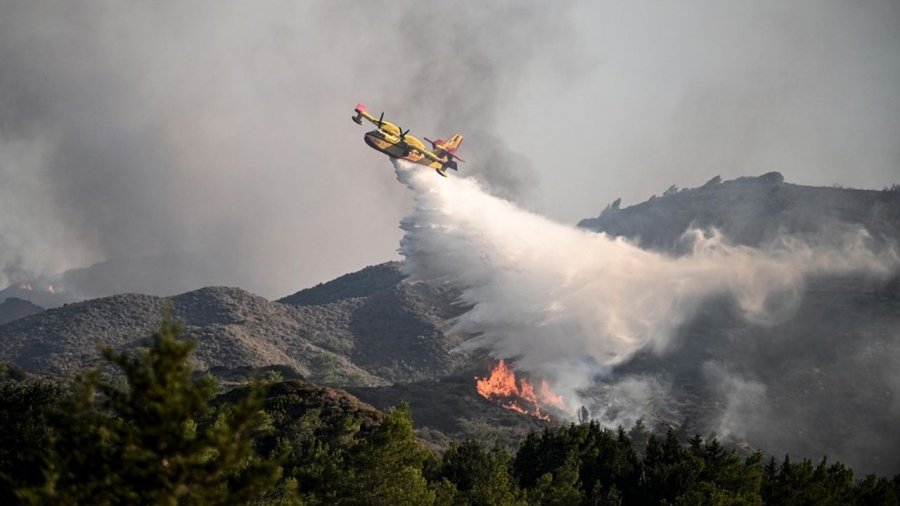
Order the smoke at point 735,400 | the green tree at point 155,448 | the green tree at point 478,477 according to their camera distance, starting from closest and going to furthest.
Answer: the green tree at point 155,448
the green tree at point 478,477
the smoke at point 735,400

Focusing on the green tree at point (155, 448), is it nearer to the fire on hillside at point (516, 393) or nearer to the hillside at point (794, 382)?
the fire on hillside at point (516, 393)

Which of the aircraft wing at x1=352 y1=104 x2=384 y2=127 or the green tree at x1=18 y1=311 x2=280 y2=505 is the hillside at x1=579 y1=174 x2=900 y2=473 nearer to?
the aircraft wing at x1=352 y1=104 x2=384 y2=127

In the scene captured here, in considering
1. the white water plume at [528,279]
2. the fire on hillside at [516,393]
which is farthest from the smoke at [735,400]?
the fire on hillside at [516,393]

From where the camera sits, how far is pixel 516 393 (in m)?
153

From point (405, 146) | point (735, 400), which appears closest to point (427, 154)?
point (405, 146)

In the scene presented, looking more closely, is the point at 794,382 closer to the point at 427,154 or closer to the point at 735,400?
the point at 735,400

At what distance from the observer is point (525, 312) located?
441ft

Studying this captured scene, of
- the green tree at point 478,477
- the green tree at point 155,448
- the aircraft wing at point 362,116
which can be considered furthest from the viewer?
the aircraft wing at point 362,116

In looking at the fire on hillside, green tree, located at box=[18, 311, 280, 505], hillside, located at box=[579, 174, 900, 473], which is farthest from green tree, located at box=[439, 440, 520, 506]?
hillside, located at box=[579, 174, 900, 473]

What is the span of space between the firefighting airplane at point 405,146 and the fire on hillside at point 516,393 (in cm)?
5658

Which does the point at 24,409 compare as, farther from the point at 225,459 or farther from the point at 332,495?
the point at 225,459

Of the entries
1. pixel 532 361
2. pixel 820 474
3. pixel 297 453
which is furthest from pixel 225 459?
pixel 532 361

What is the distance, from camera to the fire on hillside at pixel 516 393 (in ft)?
483

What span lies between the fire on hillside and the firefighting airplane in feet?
186
